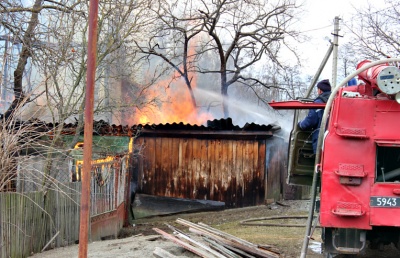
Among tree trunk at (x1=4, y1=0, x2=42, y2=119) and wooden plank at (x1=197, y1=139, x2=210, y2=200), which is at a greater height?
tree trunk at (x1=4, y1=0, x2=42, y2=119)

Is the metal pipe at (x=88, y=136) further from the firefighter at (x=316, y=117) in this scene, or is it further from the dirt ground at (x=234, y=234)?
the firefighter at (x=316, y=117)

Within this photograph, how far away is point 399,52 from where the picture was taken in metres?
19.2

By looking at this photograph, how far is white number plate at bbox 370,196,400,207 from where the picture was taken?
5180 mm

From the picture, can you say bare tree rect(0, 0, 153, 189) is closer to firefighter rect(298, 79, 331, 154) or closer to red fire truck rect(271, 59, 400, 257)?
firefighter rect(298, 79, 331, 154)

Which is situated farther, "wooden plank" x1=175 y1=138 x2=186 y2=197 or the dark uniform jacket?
"wooden plank" x1=175 y1=138 x2=186 y2=197


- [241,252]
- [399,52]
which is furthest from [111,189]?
[399,52]

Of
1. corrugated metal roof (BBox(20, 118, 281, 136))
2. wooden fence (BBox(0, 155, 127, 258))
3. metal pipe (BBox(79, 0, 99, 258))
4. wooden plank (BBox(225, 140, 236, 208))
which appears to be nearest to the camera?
metal pipe (BBox(79, 0, 99, 258))

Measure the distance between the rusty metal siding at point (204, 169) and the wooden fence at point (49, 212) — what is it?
428 centimetres

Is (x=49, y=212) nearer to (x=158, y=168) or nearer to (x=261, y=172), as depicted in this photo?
(x=158, y=168)

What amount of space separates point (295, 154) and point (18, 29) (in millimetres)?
6993

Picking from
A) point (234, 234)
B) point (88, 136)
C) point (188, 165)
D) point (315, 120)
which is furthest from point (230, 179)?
point (88, 136)

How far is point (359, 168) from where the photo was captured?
528cm

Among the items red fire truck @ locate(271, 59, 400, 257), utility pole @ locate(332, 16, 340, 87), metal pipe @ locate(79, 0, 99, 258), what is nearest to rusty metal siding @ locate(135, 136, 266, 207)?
utility pole @ locate(332, 16, 340, 87)

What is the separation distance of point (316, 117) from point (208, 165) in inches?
373
